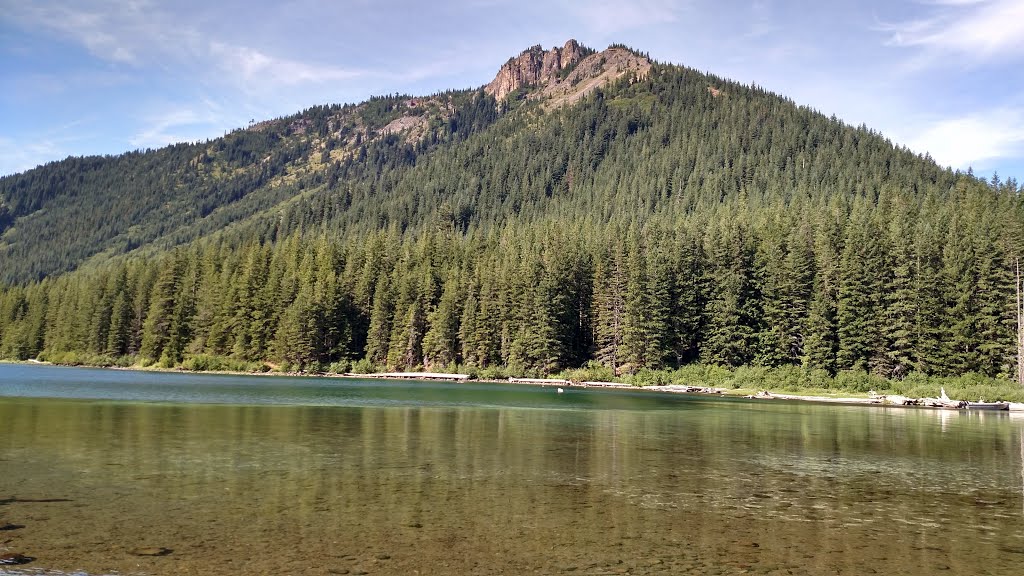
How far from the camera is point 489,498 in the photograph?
19359 mm

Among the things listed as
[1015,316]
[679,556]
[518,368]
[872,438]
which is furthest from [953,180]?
[679,556]

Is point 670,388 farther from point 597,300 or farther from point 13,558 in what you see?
point 13,558

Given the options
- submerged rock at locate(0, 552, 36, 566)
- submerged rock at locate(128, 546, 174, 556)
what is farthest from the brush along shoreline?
submerged rock at locate(0, 552, 36, 566)

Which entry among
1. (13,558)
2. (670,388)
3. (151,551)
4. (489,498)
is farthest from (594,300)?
(13,558)

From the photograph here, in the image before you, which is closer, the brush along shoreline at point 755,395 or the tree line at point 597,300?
the brush along shoreline at point 755,395

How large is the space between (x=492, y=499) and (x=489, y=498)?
139 mm

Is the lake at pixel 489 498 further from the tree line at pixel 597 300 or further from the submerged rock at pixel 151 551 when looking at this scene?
the tree line at pixel 597 300

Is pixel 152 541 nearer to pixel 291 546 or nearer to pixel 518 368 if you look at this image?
pixel 291 546

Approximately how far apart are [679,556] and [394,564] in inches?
226

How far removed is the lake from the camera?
13.7m

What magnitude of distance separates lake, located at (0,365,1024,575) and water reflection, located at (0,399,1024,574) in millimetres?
81

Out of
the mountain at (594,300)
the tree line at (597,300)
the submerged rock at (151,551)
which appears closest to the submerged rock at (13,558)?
the submerged rock at (151,551)

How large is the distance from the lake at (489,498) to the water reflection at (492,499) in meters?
0.08

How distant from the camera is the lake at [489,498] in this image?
1372cm
